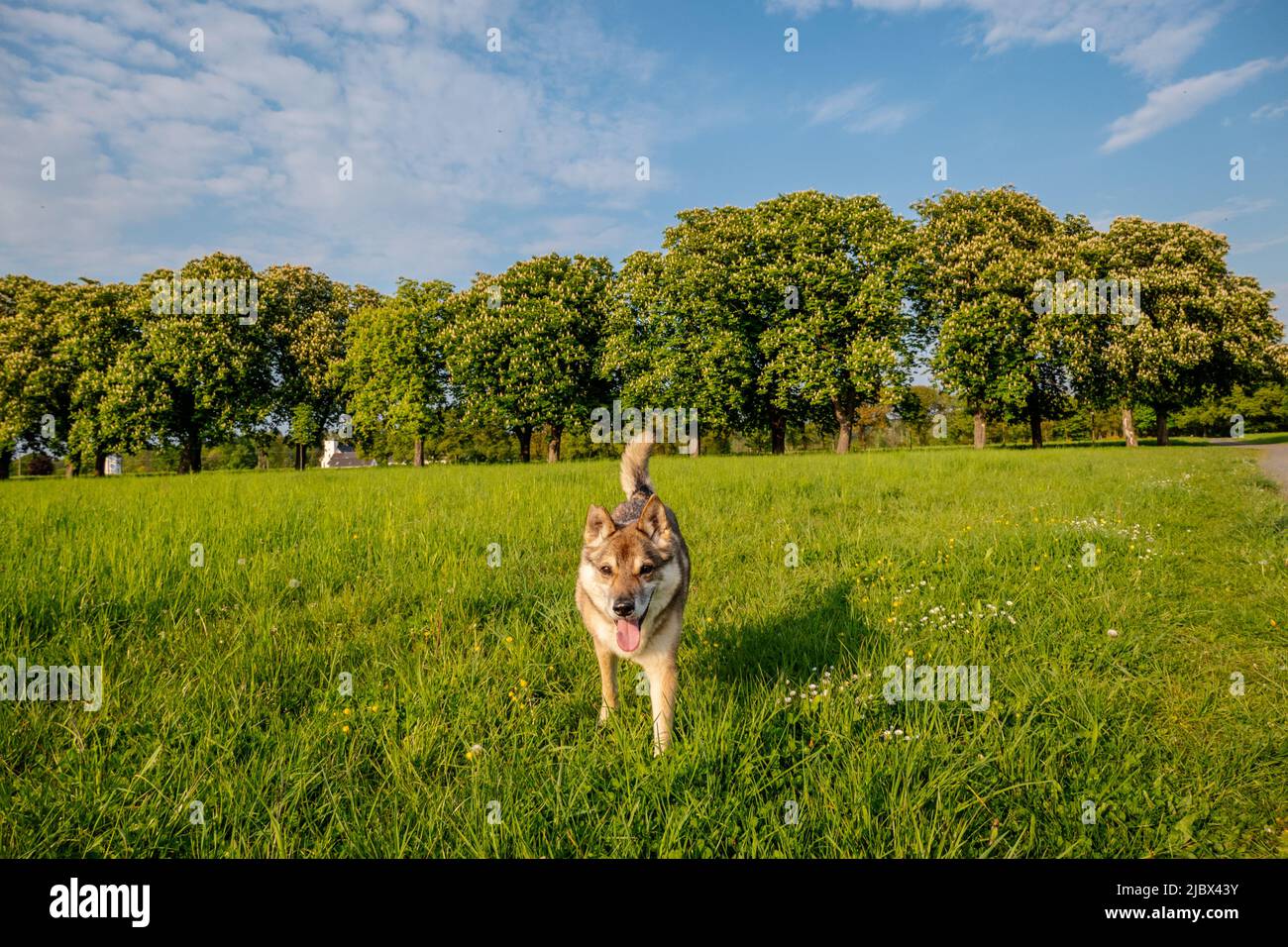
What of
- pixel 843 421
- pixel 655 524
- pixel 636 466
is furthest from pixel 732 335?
pixel 655 524

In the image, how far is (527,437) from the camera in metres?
45.3

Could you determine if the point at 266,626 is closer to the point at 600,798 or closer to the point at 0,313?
the point at 600,798

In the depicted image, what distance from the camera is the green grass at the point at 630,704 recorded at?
2.62m

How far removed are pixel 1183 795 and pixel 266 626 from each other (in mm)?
6375

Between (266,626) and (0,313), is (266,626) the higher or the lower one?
the lower one

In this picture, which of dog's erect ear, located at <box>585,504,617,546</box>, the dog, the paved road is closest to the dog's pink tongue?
the dog

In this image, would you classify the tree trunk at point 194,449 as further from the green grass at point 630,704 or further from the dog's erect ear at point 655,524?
the dog's erect ear at point 655,524

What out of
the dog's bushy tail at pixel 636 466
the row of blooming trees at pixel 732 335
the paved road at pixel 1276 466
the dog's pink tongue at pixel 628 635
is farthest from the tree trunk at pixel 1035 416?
the dog's pink tongue at pixel 628 635

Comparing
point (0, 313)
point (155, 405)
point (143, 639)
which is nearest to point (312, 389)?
point (155, 405)

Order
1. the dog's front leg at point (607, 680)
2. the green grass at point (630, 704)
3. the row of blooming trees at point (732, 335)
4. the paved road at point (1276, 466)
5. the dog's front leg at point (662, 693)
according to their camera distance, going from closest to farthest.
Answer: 1. the green grass at point (630, 704)
2. the dog's front leg at point (662, 693)
3. the dog's front leg at point (607, 680)
4. the paved road at point (1276, 466)
5. the row of blooming trees at point (732, 335)

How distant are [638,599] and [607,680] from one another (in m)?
0.69

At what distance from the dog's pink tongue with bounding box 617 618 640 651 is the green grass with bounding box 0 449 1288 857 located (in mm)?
462

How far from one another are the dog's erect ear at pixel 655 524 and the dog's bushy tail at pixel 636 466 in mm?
1328
